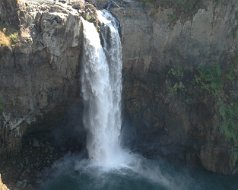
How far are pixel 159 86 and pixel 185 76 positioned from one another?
154 centimetres

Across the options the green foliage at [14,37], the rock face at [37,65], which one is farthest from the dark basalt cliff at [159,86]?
the green foliage at [14,37]

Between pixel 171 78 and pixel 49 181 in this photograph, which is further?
pixel 171 78

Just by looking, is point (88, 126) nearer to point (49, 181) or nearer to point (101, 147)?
point (101, 147)

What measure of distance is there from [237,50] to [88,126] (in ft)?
30.0

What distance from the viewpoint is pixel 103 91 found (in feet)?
84.2

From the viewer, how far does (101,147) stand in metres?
26.8

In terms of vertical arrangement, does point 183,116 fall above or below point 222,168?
above

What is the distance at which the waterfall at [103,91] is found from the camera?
24594mm

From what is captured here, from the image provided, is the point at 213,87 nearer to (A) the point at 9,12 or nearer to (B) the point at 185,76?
(B) the point at 185,76

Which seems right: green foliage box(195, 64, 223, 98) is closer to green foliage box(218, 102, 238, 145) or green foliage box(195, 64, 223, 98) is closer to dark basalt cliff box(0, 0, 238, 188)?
dark basalt cliff box(0, 0, 238, 188)

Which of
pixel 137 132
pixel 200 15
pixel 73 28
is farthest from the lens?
pixel 137 132

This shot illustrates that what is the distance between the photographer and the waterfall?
968 inches

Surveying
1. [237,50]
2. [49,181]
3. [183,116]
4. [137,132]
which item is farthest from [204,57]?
[49,181]

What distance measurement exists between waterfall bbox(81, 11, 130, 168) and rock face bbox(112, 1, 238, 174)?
0.81 meters
